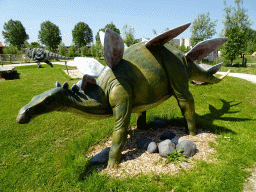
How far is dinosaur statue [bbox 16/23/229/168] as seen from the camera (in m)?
2.12

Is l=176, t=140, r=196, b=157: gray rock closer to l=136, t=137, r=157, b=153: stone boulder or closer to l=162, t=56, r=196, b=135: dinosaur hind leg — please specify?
l=136, t=137, r=157, b=153: stone boulder

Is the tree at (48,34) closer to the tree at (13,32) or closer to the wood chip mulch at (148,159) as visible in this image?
the tree at (13,32)

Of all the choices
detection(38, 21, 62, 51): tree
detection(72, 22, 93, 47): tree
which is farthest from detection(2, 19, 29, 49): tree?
detection(72, 22, 93, 47): tree

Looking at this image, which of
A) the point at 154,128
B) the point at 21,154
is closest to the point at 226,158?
the point at 154,128

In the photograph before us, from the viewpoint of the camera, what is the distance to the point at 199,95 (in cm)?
729

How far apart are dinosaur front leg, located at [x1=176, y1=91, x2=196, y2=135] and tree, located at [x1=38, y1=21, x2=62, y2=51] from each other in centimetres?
4843

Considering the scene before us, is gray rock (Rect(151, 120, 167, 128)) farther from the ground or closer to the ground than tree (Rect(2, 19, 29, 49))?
closer to the ground

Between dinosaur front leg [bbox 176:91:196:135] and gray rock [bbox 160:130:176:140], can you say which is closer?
dinosaur front leg [bbox 176:91:196:135]

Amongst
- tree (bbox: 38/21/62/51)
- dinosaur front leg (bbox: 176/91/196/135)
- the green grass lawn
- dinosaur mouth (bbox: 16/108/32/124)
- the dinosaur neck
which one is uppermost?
tree (bbox: 38/21/62/51)

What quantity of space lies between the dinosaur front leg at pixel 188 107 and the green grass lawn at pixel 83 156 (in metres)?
0.57

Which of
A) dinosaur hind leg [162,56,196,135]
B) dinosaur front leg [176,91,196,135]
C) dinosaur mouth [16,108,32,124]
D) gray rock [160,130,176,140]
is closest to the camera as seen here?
dinosaur mouth [16,108,32,124]

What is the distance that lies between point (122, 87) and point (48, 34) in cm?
4989

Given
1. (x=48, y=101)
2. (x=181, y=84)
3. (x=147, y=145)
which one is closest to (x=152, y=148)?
(x=147, y=145)

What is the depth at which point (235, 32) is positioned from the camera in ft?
58.2
